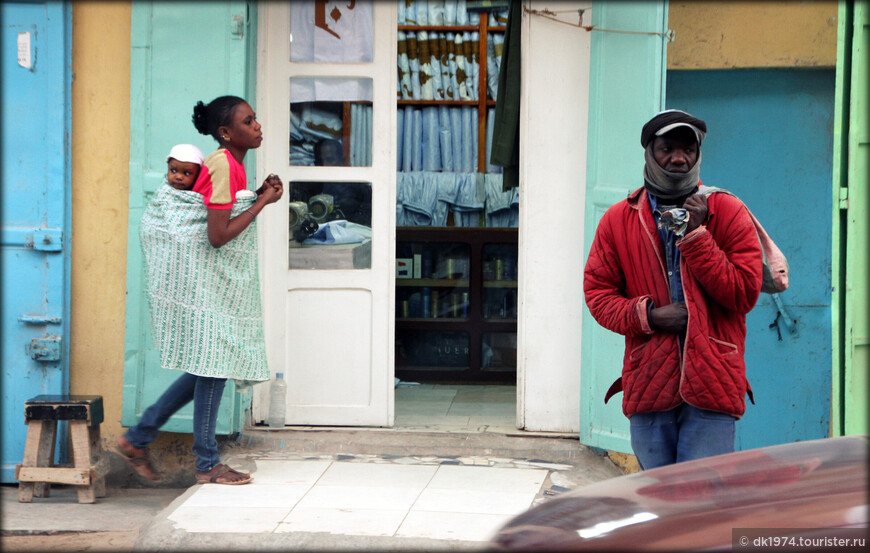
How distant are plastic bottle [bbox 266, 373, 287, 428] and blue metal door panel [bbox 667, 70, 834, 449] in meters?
2.72

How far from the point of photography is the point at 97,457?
4754 millimetres

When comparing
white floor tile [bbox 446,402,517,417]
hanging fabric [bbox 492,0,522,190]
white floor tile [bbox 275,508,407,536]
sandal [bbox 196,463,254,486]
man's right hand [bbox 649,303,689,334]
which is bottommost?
white floor tile [bbox 275,508,407,536]

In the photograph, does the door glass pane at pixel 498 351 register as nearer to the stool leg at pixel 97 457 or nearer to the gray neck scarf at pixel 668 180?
the stool leg at pixel 97 457

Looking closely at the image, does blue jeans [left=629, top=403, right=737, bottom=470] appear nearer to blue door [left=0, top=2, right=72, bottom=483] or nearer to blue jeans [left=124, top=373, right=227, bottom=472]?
blue jeans [left=124, top=373, right=227, bottom=472]

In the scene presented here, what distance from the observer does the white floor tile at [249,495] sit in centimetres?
416

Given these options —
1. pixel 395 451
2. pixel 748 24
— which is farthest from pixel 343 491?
pixel 748 24

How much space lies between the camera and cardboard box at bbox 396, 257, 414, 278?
299 inches

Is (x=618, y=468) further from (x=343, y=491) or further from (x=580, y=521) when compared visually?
(x=580, y=521)

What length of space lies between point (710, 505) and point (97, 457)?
3.62 m

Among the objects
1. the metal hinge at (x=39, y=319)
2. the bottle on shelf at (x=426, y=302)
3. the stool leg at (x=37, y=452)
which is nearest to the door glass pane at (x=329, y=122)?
the metal hinge at (x=39, y=319)

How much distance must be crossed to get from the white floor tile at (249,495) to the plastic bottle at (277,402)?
29.5 inches

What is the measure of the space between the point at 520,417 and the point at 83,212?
2.68 m

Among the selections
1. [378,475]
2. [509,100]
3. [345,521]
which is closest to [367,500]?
[345,521]

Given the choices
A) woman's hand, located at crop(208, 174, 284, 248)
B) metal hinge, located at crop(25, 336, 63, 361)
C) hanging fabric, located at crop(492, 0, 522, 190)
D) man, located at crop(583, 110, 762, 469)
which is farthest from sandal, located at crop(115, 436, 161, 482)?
hanging fabric, located at crop(492, 0, 522, 190)
